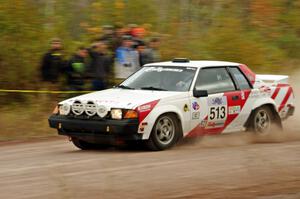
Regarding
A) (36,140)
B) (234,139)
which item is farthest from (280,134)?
(36,140)

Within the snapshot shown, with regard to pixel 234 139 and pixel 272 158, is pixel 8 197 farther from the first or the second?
pixel 234 139

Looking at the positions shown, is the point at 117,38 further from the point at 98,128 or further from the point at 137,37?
the point at 98,128

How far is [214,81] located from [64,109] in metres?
2.67

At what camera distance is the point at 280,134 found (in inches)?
487

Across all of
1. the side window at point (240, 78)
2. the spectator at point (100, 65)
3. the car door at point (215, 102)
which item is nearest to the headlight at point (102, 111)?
the car door at point (215, 102)

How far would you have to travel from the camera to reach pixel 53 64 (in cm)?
1638

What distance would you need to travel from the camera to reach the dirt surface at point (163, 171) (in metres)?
7.39

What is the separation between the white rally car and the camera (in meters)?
10.2

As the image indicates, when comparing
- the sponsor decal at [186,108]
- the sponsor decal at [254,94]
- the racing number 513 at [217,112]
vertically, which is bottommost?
the racing number 513 at [217,112]

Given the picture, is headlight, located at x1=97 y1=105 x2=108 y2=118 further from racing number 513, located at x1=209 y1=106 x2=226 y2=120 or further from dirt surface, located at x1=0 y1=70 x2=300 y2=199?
racing number 513, located at x1=209 y1=106 x2=226 y2=120

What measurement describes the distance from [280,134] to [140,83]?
2918 millimetres

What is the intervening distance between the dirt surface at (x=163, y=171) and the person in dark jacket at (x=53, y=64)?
181 inches

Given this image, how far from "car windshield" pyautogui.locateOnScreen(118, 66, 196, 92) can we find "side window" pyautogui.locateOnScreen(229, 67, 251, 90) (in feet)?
3.19

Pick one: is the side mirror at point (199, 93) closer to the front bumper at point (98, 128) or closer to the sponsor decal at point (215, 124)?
the sponsor decal at point (215, 124)
